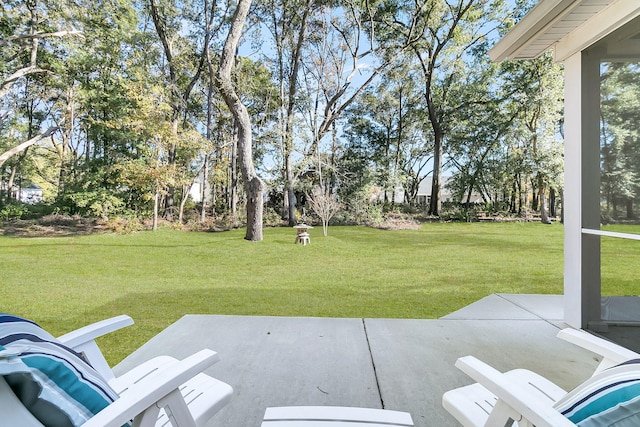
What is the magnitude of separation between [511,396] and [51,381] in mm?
941

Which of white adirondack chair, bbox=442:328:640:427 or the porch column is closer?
white adirondack chair, bbox=442:328:640:427

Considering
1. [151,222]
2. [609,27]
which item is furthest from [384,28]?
[151,222]

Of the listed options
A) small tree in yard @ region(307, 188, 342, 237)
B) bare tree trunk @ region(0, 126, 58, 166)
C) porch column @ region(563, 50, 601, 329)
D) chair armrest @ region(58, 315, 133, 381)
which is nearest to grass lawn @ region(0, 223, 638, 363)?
small tree in yard @ region(307, 188, 342, 237)

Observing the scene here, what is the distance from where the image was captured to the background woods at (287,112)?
479 cm

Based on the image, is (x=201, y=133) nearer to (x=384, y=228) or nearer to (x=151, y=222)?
(x=151, y=222)

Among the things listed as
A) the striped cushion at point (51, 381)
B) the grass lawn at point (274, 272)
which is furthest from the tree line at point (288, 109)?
the striped cushion at point (51, 381)

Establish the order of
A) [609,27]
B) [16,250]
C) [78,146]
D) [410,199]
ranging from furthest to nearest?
[410,199], [78,146], [16,250], [609,27]

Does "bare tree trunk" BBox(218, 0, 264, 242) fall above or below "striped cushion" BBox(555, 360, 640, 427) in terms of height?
above

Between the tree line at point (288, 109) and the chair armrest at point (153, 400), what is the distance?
170 inches

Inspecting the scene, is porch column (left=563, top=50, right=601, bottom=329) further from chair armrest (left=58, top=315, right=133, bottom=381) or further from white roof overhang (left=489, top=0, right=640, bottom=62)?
chair armrest (left=58, top=315, right=133, bottom=381)

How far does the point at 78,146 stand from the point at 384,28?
4.54 m

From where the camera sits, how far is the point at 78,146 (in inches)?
188

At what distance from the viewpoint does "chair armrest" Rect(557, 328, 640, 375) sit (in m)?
1.01

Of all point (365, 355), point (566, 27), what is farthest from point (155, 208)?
point (566, 27)
